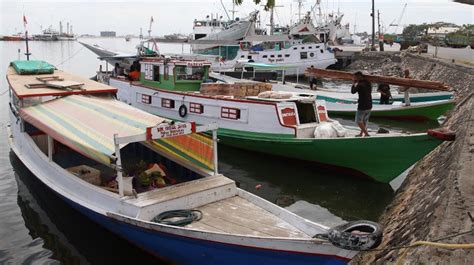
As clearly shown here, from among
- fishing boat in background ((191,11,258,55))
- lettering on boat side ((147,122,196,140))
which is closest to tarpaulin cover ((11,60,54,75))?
lettering on boat side ((147,122,196,140))

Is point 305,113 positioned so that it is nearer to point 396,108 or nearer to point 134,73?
point 396,108

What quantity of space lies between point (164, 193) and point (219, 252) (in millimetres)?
1893

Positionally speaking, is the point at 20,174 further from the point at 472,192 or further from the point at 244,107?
the point at 472,192

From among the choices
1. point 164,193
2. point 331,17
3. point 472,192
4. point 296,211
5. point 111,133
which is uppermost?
point 331,17

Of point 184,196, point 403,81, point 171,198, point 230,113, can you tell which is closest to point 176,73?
point 230,113

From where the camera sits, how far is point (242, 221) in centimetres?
737

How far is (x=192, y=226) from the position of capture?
7227mm

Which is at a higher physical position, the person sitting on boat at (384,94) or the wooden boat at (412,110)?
the person sitting on boat at (384,94)

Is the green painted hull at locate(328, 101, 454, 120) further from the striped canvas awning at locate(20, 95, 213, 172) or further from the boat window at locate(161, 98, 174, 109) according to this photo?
the striped canvas awning at locate(20, 95, 213, 172)

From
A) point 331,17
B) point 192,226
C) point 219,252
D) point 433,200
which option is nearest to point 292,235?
point 219,252

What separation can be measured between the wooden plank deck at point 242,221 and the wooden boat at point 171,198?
2 cm

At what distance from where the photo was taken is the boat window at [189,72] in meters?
18.2

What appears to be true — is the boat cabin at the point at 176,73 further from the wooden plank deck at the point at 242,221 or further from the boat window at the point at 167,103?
the wooden plank deck at the point at 242,221

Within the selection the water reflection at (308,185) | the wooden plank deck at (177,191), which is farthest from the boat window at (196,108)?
the wooden plank deck at (177,191)
